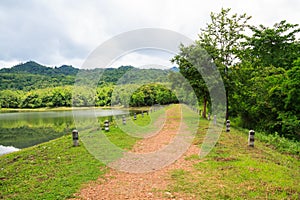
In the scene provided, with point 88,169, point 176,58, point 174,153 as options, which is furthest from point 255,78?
point 88,169

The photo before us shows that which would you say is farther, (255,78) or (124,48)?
(255,78)

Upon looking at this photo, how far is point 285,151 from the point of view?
9086 millimetres

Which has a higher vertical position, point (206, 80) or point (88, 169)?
point (206, 80)

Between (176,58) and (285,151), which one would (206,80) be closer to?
(176,58)

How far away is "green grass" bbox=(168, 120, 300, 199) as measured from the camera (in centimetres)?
466

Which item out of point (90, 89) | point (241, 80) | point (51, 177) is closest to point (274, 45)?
point (241, 80)

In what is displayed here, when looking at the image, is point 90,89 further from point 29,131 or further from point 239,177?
point 239,177

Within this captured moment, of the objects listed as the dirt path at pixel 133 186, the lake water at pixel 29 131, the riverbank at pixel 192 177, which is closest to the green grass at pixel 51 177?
the riverbank at pixel 192 177

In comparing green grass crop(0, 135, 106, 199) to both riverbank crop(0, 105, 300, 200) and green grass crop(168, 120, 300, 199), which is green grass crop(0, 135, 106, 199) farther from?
green grass crop(168, 120, 300, 199)

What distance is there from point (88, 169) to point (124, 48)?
24.1 feet

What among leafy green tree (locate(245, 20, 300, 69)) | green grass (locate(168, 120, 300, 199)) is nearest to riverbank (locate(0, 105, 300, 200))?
green grass (locate(168, 120, 300, 199))

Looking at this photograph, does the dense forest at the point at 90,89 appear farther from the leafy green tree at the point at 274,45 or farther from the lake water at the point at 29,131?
the leafy green tree at the point at 274,45

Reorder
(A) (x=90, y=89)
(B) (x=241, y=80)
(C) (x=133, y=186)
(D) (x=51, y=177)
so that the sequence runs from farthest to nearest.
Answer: (A) (x=90, y=89) → (B) (x=241, y=80) → (D) (x=51, y=177) → (C) (x=133, y=186)

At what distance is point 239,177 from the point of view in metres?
5.56
